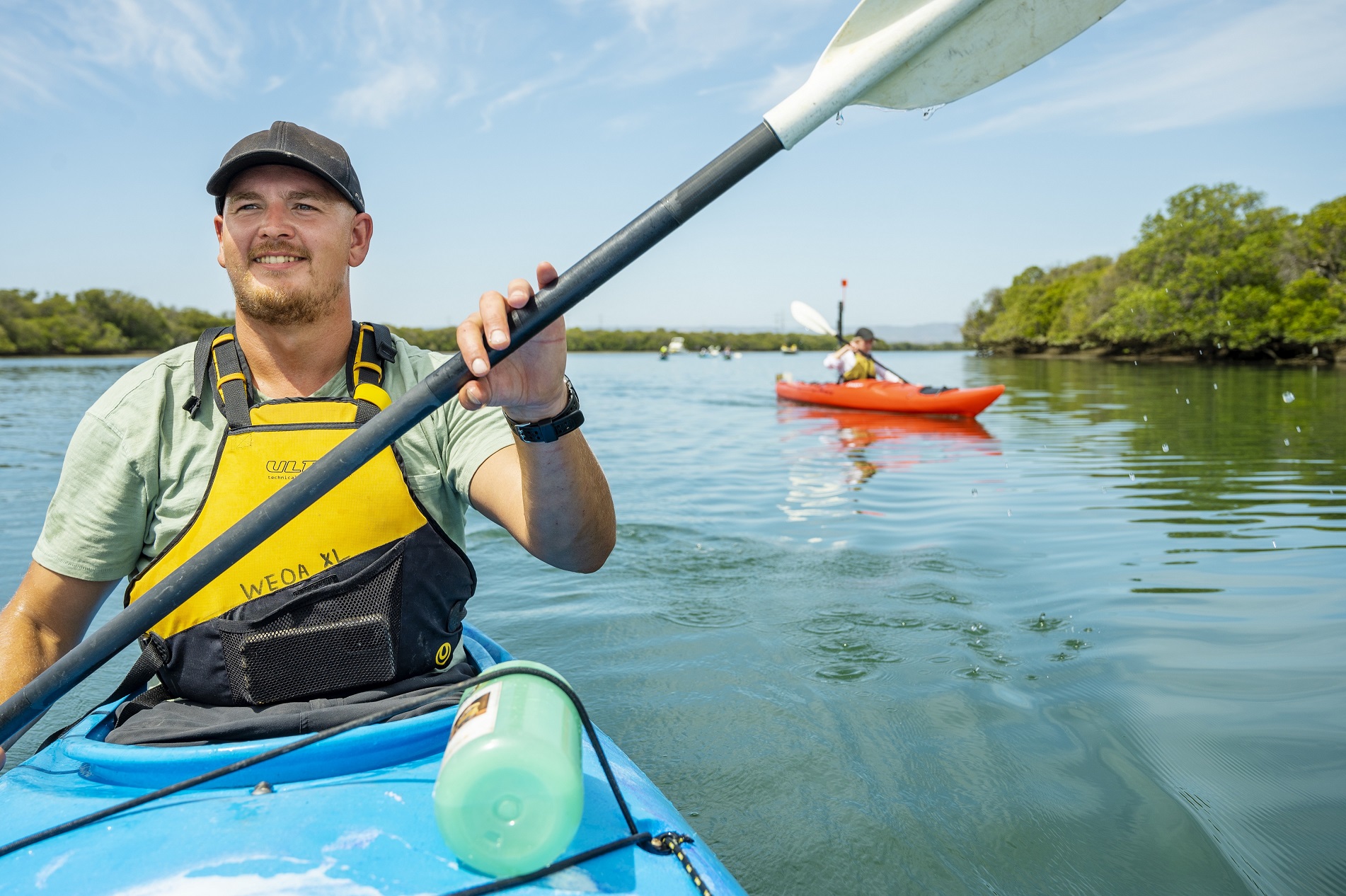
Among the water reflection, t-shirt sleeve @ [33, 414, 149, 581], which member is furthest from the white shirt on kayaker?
t-shirt sleeve @ [33, 414, 149, 581]

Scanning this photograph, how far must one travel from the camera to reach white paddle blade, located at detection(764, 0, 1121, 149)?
1532 millimetres

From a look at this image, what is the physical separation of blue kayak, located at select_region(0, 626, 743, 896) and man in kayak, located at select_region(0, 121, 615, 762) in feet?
0.88

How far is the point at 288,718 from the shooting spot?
70.4 inches

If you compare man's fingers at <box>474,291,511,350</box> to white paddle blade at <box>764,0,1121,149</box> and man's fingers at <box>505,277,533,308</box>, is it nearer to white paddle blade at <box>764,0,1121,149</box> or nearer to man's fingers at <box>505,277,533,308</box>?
man's fingers at <box>505,277,533,308</box>

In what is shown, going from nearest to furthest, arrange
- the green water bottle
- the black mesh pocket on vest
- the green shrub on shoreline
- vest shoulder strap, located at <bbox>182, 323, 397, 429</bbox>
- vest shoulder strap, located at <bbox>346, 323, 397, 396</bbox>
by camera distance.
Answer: the green water bottle, the black mesh pocket on vest, vest shoulder strap, located at <bbox>182, 323, 397, 429</bbox>, vest shoulder strap, located at <bbox>346, 323, 397, 396</bbox>, the green shrub on shoreline

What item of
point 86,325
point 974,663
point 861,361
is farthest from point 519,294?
point 86,325

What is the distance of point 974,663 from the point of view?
157 inches

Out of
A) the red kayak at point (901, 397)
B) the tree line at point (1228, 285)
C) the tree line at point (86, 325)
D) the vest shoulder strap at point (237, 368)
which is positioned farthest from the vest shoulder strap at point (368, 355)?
the tree line at point (86, 325)

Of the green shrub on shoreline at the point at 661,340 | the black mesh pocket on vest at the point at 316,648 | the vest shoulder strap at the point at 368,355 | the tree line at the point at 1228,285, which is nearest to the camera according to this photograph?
the black mesh pocket on vest at the point at 316,648

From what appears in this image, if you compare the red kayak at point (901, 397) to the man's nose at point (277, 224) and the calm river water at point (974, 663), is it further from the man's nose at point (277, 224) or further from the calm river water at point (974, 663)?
the man's nose at point (277, 224)

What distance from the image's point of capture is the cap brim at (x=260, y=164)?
2.03 meters

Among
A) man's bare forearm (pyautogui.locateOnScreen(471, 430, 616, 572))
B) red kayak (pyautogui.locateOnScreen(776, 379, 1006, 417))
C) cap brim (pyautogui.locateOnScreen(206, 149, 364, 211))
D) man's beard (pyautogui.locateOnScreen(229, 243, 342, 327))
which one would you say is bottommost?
red kayak (pyautogui.locateOnScreen(776, 379, 1006, 417))

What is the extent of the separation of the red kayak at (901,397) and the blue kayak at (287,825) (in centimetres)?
1327

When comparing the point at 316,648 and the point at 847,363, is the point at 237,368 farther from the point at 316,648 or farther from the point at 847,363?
the point at 847,363
